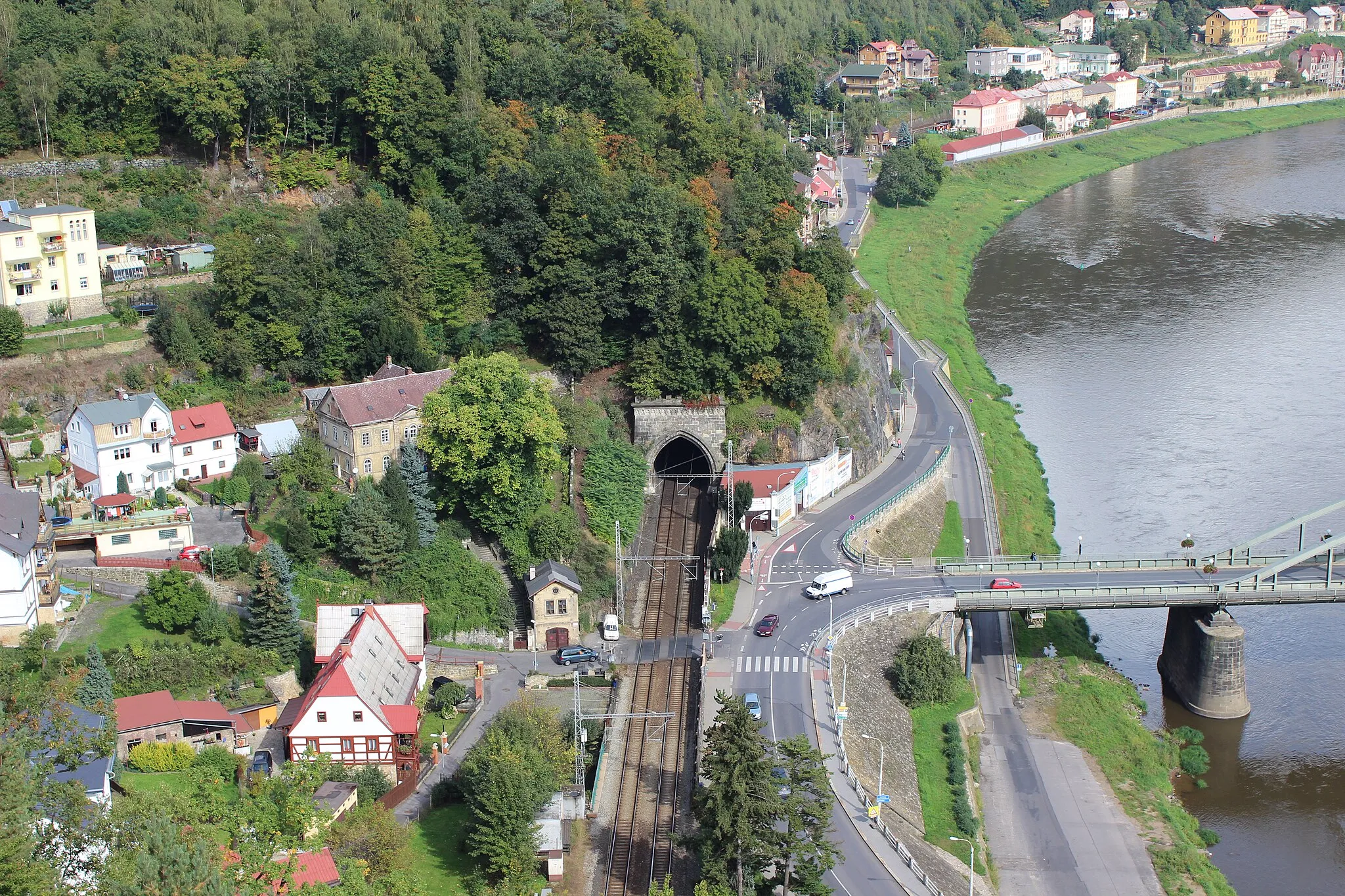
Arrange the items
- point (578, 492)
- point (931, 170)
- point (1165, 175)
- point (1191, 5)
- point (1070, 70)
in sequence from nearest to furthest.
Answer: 1. point (578, 492)
2. point (931, 170)
3. point (1165, 175)
4. point (1070, 70)
5. point (1191, 5)

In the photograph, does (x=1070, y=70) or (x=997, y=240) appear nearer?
(x=997, y=240)

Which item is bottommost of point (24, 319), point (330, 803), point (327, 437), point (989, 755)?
point (989, 755)

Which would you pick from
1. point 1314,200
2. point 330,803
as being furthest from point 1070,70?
point 330,803

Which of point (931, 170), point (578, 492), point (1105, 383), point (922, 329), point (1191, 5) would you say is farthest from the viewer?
point (1191, 5)

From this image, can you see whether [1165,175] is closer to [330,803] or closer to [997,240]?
[997,240]

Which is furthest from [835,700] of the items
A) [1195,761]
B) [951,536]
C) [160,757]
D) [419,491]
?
[160,757]

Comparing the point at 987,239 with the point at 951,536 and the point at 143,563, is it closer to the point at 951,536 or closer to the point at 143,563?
the point at 951,536

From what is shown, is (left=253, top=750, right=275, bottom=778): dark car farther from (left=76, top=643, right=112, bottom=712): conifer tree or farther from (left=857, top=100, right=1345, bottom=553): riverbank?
(left=857, top=100, right=1345, bottom=553): riverbank

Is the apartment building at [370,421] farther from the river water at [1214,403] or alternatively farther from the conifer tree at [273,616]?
the river water at [1214,403]

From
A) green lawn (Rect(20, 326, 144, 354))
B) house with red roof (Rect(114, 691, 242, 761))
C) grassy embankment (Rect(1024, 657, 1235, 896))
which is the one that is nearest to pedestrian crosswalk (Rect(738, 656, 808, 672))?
grassy embankment (Rect(1024, 657, 1235, 896))
